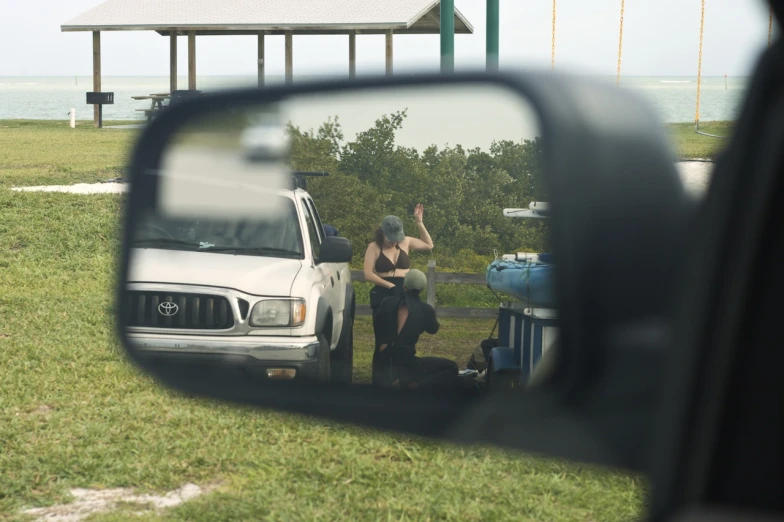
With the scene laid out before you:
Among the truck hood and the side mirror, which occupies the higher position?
the side mirror

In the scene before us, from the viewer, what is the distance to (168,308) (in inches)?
71.7

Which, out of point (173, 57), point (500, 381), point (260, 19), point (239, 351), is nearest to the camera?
point (500, 381)

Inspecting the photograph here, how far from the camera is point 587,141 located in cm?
99

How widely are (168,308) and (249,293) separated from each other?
0.50 feet

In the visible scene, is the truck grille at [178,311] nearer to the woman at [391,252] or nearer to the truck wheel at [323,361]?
the truck wheel at [323,361]

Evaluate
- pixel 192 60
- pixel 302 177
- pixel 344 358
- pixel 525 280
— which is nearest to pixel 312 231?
pixel 302 177

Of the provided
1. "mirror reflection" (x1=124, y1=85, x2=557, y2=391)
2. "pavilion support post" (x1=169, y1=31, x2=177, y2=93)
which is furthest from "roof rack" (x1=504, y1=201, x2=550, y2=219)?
"pavilion support post" (x1=169, y1=31, x2=177, y2=93)

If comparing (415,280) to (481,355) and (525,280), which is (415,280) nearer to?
(481,355)

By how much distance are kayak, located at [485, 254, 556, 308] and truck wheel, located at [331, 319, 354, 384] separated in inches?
9.7

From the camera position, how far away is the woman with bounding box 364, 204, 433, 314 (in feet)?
4.99

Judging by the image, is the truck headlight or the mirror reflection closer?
the mirror reflection

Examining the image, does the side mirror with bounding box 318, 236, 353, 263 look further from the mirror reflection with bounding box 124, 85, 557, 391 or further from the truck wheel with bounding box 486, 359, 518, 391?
the truck wheel with bounding box 486, 359, 518, 391

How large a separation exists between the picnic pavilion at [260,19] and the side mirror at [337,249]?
1035 inches

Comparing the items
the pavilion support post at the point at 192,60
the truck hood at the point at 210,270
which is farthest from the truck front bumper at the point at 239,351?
the pavilion support post at the point at 192,60
